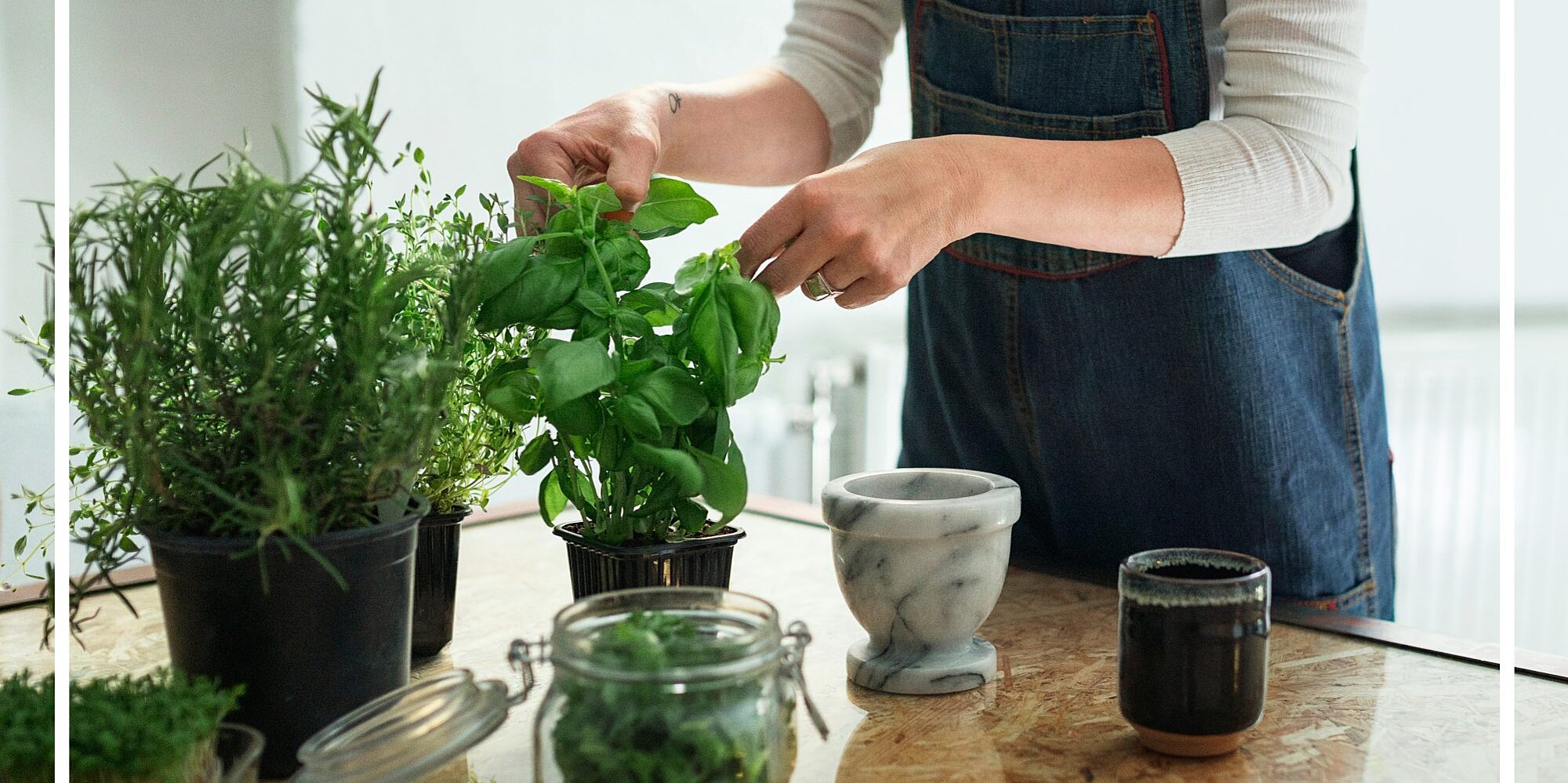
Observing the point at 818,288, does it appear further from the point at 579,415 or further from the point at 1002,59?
the point at 1002,59

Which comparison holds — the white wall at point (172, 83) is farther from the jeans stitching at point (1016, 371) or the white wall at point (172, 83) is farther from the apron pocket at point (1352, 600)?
the apron pocket at point (1352, 600)

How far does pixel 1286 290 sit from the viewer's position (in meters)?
1.07

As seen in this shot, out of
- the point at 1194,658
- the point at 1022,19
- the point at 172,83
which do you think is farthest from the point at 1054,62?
the point at 172,83

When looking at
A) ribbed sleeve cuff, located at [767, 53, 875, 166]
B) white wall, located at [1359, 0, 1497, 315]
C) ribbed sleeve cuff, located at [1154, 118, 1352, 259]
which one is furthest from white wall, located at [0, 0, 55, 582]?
white wall, located at [1359, 0, 1497, 315]

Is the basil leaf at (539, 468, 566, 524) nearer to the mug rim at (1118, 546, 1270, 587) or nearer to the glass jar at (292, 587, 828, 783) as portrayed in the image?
the glass jar at (292, 587, 828, 783)

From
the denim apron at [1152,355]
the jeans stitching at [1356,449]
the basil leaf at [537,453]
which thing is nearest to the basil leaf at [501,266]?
the basil leaf at [537,453]

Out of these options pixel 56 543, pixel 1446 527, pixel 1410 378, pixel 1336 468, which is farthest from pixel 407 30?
pixel 1446 527

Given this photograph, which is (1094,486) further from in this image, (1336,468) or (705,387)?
(705,387)

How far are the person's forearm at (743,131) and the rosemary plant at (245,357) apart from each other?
1.87ft

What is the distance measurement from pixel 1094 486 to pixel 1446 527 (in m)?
1.79

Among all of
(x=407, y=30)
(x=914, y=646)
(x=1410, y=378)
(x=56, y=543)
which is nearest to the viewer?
(x=56, y=543)

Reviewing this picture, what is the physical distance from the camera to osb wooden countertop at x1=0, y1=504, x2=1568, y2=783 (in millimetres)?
638

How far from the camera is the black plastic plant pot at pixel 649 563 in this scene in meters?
0.73

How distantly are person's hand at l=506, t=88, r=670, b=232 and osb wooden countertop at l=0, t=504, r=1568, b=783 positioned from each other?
0.35 metres
